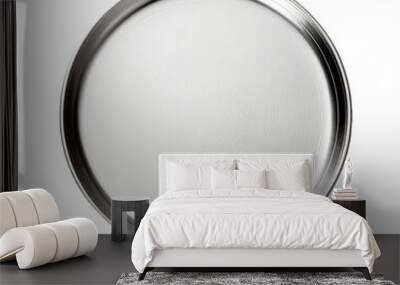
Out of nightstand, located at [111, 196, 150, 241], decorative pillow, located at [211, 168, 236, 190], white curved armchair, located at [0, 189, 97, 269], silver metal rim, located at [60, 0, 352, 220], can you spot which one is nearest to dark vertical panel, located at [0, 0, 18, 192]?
silver metal rim, located at [60, 0, 352, 220]

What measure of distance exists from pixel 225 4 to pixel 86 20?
1.52 m

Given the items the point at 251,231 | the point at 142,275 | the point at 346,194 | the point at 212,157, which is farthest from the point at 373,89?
the point at 142,275

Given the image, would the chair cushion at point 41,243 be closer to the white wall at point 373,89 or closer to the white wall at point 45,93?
the white wall at point 45,93

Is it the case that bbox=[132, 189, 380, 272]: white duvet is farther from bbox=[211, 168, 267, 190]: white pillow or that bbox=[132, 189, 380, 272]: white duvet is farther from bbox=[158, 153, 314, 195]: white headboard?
bbox=[158, 153, 314, 195]: white headboard

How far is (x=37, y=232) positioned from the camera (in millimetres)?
4750

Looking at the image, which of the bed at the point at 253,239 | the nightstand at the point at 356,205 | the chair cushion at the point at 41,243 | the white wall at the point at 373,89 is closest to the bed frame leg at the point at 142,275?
the bed at the point at 253,239

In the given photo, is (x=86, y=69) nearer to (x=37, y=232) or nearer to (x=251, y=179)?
(x=251, y=179)

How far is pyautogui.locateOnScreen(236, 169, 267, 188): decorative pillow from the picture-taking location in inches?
235

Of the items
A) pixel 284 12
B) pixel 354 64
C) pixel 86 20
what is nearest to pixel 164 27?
pixel 86 20

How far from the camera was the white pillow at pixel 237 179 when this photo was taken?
598cm

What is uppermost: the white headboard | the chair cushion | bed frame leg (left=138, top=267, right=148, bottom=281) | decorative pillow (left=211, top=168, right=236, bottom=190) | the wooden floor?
the white headboard

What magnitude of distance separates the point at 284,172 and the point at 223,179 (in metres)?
0.63

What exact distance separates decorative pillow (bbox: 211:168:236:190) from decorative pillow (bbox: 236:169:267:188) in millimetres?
50

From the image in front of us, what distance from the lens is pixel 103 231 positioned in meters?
6.67
